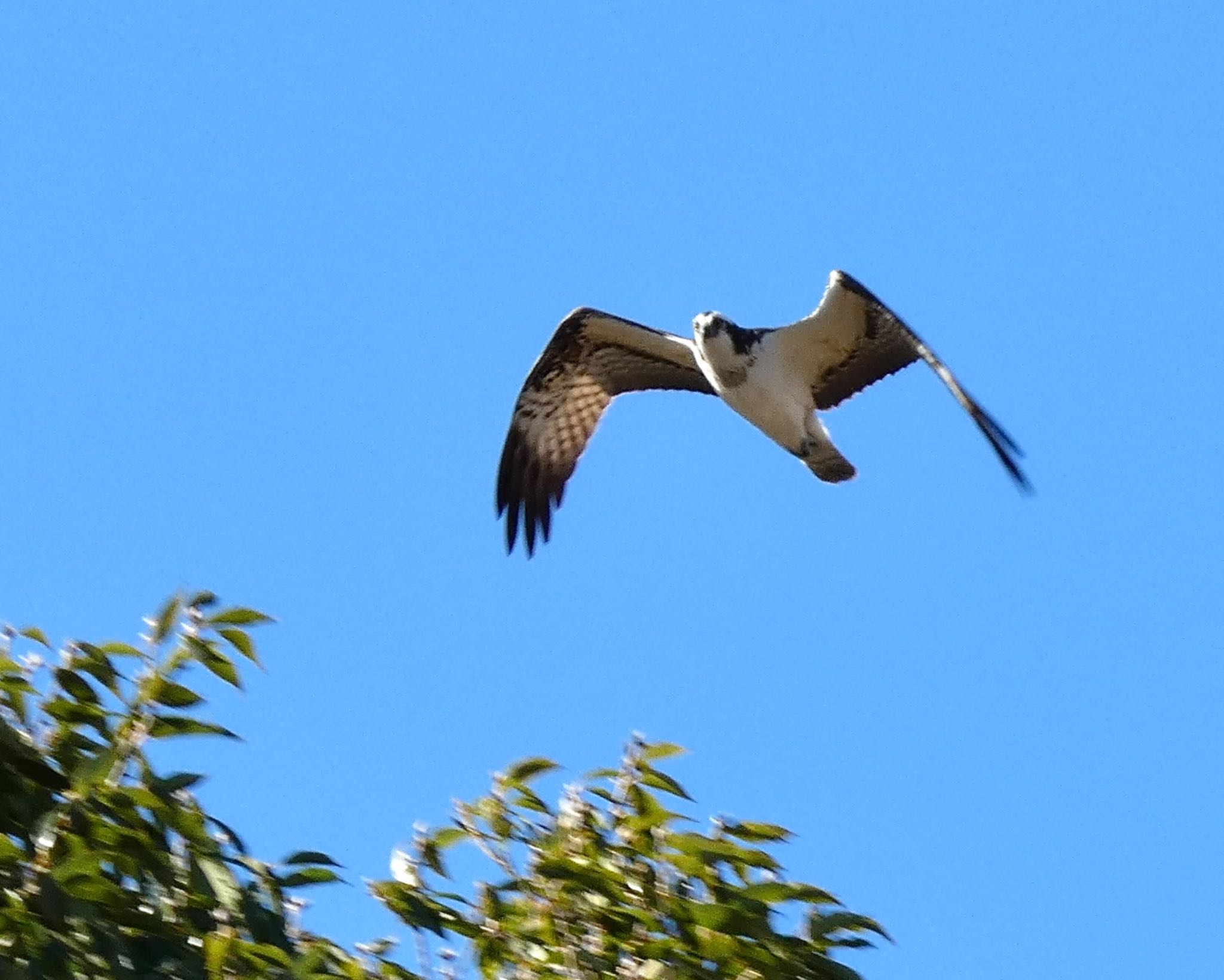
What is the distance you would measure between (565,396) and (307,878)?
615 cm

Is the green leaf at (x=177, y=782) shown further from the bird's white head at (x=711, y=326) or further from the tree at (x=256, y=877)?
the bird's white head at (x=711, y=326)

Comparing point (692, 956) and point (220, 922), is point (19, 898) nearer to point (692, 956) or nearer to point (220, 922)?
point (220, 922)

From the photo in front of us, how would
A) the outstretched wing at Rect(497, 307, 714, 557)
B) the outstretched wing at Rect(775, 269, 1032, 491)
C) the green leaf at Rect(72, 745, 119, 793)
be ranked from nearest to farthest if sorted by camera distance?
the green leaf at Rect(72, 745, 119, 793) < the outstretched wing at Rect(775, 269, 1032, 491) < the outstretched wing at Rect(497, 307, 714, 557)

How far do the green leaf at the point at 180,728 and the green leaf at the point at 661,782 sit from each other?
0.77 meters

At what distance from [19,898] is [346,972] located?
1.84ft

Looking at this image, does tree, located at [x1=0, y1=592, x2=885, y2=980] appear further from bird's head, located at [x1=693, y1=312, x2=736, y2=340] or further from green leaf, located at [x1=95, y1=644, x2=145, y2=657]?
bird's head, located at [x1=693, y1=312, x2=736, y2=340]

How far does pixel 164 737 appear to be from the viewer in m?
3.01

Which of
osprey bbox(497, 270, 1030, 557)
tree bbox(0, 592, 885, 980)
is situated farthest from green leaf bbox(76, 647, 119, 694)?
osprey bbox(497, 270, 1030, 557)

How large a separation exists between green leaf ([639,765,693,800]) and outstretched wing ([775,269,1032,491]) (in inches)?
168

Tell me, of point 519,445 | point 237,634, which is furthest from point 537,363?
point 237,634

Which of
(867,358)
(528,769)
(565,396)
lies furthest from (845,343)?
(528,769)

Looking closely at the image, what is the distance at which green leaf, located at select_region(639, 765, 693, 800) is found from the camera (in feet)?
10.7

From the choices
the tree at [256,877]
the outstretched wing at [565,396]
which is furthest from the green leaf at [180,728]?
the outstretched wing at [565,396]

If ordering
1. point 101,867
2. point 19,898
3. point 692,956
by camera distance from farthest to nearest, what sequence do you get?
point 692,956
point 101,867
point 19,898
